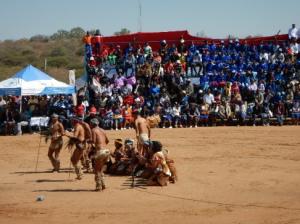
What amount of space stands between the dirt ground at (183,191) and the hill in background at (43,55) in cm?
3436

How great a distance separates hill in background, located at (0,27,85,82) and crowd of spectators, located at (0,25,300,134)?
811 inches

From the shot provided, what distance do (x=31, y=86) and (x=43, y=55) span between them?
41700 millimetres

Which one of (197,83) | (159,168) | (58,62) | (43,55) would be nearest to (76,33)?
(43,55)

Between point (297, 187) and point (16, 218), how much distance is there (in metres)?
6.47

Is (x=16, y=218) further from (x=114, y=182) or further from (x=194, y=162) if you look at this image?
(x=194, y=162)

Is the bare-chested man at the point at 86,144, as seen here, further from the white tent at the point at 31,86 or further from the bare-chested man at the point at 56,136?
the white tent at the point at 31,86

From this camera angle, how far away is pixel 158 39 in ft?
113

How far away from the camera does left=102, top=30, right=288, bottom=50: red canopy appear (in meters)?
34.0

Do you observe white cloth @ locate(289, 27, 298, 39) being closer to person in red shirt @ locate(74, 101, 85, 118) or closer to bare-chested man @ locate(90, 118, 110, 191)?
person in red shirt @ locate(74, 101, 85, 118)

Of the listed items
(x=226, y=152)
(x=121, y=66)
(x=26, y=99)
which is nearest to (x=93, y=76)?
(x=121, y=66)

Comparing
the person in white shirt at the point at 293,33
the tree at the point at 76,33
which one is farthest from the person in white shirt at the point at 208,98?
the tree at the point at 76,33

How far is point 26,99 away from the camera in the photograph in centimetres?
2984

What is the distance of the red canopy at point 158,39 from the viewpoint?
33969mm

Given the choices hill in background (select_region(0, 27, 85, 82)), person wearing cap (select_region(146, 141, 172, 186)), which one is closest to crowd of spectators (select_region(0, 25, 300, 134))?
person wearing cap (select_region(146, 141, 172, 186))
